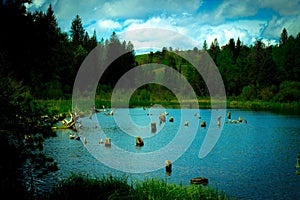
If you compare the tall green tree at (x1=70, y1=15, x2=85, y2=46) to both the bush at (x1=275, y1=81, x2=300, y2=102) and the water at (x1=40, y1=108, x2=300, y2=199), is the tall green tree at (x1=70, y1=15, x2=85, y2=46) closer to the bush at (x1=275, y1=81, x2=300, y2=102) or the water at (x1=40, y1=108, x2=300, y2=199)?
the bush at (x1=275, y1=81, x2=300, y2=102)

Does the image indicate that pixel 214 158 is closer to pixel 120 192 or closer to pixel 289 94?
pixel 120 192

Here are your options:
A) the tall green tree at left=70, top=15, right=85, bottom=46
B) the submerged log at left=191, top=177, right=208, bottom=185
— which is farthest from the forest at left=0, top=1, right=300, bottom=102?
the submerged log at left=191, top=177, right=208, bottom=185

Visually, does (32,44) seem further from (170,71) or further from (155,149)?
(170,71)

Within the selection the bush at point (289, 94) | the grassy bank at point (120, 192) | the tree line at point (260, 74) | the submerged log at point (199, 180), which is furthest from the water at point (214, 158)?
the tree line at point (260, 74)

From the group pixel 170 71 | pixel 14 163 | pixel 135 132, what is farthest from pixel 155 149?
pixel 170 71

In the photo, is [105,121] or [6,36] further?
[105,121]

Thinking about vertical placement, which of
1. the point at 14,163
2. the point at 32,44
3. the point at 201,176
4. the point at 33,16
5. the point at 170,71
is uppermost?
the point at 170,71

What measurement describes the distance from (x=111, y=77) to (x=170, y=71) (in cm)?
1943

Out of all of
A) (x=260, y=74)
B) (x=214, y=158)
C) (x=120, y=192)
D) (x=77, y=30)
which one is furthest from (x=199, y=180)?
(x=77, y=30)

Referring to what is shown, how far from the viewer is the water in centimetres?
1250

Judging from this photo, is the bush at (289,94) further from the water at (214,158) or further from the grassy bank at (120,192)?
the grassy bank at (120,192)

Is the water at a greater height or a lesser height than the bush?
lesser

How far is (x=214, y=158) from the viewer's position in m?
17.0

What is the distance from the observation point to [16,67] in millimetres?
10250
